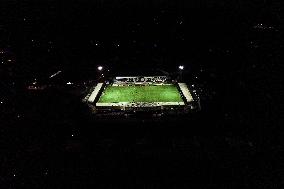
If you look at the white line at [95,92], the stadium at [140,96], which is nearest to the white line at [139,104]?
the stadium at [140,96]

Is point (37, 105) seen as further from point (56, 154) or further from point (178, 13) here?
point (178, 13)

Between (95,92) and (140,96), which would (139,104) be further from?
(95,92)

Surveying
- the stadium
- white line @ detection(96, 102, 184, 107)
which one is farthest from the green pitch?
white line @ detection(96, 102, 184, 107)

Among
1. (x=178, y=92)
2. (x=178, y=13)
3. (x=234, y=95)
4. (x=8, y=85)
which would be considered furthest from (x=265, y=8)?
(x=8, y=85)

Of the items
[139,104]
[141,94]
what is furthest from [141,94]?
[139,104]

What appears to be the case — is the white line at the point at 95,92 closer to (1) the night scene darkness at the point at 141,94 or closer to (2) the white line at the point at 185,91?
(1) the night scene darkness at the point at 141,94

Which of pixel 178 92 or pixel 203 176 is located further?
pixel 178 92

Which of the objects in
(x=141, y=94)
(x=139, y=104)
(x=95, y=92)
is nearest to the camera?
(x=139, y=104)
